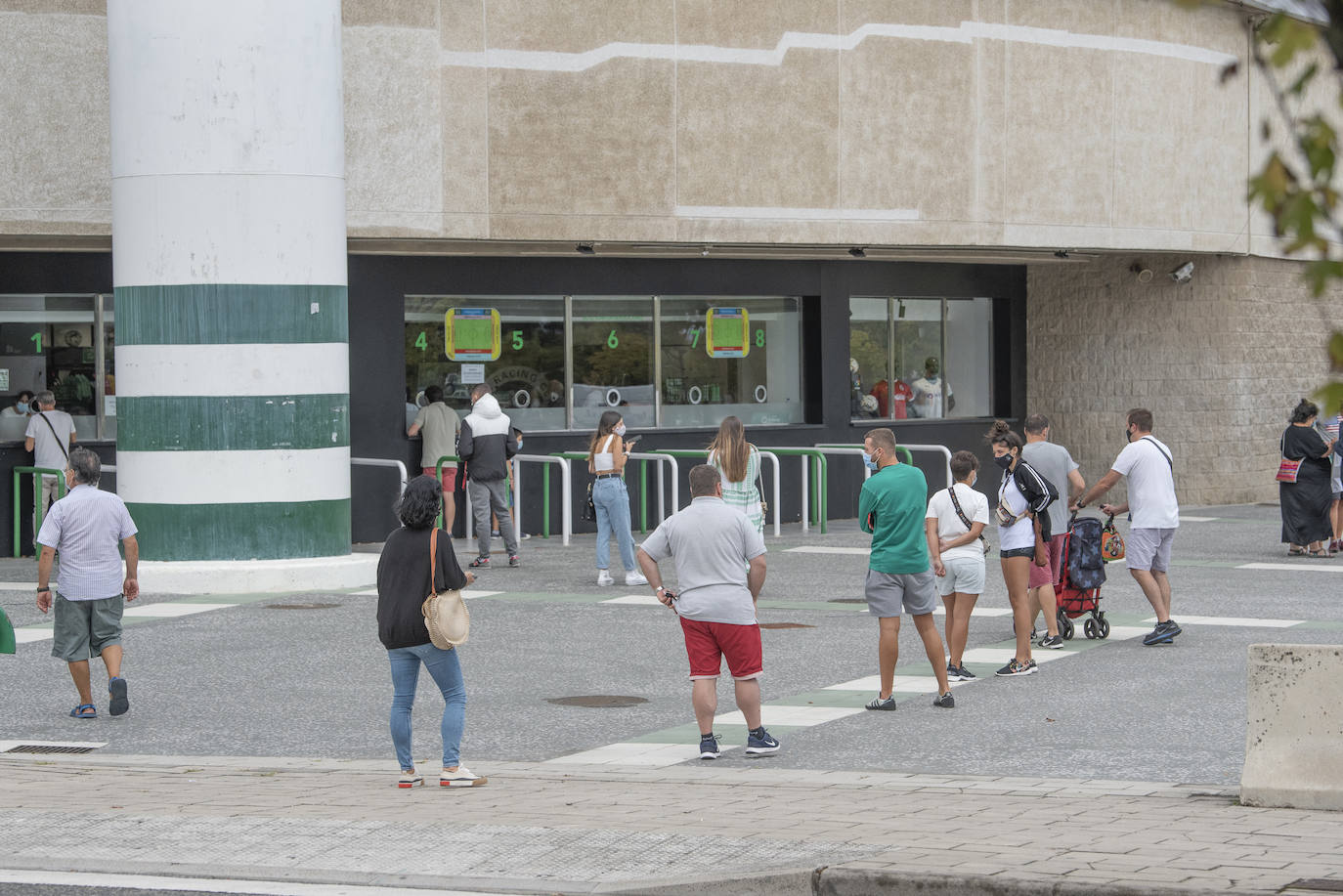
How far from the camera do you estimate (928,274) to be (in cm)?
2709

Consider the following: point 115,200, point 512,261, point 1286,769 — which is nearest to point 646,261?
point 512,261

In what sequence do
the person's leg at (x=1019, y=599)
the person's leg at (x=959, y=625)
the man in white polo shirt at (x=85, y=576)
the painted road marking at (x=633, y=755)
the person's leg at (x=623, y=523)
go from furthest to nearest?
the person's leg at (x=623, y=523), the person's leg at (x=1019, y=599), the person's leg at (x=959, y=625), the man in white polo shirt at (x=85, y=576), the painted road marking at (x=633, y=755)

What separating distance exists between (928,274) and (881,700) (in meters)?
16.8

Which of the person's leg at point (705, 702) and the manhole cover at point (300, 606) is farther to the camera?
the manhole cover at point (300, 606)

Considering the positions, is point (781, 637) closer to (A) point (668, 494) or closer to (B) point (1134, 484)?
(B) point (1134, 484)

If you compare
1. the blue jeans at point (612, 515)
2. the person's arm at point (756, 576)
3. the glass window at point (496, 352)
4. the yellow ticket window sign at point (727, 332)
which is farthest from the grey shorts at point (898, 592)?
the yellow ticket window sign at point (727, 332)

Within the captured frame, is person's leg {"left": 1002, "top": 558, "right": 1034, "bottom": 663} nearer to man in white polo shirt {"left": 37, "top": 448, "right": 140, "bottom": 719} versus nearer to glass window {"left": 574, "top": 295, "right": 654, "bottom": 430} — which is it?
man in white polo shirt {"left": 37, "top": 448, "right": 140, "bottom": 719}

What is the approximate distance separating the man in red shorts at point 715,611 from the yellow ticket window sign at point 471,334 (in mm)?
13571

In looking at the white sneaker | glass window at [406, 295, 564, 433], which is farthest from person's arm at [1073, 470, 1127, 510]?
glass window at [406, 295, 564, 433]

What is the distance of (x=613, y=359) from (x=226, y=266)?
25.5ft

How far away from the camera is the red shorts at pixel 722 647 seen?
966 centimetres

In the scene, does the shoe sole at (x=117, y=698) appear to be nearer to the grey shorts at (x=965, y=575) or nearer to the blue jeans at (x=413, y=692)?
the blue jeans at (x=413, y=692)

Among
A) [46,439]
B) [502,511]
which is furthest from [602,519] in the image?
[46,439]

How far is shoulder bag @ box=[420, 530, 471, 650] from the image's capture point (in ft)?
28.8
